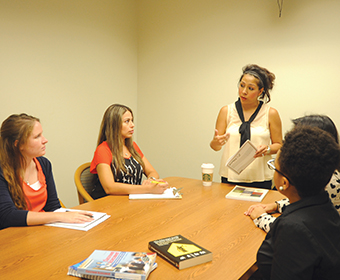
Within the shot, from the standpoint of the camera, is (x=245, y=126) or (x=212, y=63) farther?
(x=212, y=63)

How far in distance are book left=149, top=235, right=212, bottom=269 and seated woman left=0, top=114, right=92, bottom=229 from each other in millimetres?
523

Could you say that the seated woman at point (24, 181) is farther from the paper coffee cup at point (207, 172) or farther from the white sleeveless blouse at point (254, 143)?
the white sleeveless blouse at point (254, 143)

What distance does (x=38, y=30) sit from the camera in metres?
3.19

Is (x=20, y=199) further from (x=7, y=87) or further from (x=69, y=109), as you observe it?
(x=69, y=109)

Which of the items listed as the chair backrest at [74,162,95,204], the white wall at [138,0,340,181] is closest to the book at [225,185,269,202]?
the chair backrest at [74,162,95,204]

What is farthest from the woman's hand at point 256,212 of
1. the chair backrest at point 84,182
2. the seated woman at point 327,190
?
the chair backrest at point 84,182

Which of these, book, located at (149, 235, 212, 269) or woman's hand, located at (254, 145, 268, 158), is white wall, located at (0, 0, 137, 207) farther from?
book, located at (149, 235, 212, 269)

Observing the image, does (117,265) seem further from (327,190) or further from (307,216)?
(327,190)

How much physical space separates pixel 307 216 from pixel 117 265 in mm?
683

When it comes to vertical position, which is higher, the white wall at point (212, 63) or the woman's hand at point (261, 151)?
the white wall at point (212, 63)

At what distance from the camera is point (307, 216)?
3.23 ft

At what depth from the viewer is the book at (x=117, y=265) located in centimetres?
105

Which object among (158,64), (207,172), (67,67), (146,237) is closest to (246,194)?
(207,172)

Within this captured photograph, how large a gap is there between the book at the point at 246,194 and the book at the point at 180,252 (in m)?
0.90
